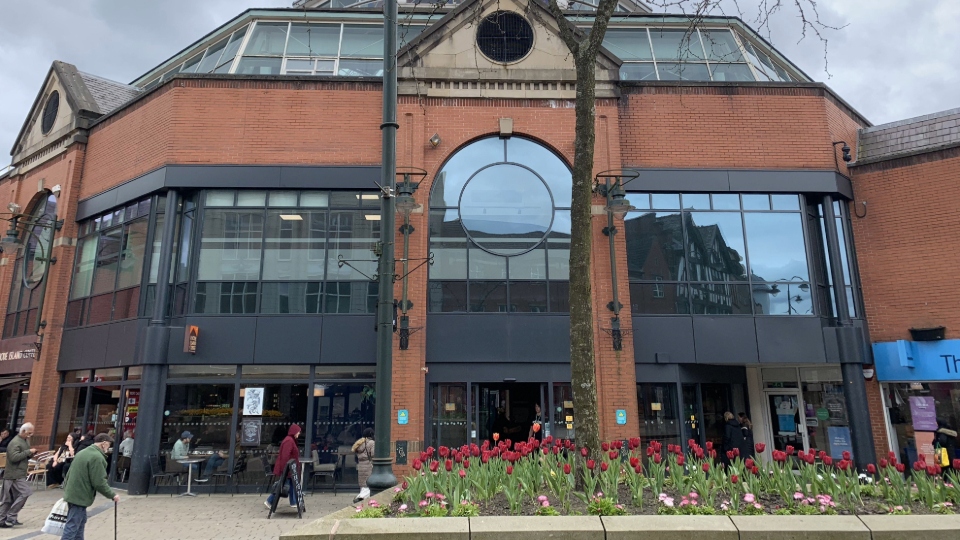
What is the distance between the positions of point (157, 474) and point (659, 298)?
38.8 ft

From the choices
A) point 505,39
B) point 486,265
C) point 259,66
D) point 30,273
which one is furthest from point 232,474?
point 505,39

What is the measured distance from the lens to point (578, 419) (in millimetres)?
6637

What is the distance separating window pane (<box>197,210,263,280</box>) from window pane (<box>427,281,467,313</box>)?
4.14 meters

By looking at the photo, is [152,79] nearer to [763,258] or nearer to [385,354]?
[385,354]

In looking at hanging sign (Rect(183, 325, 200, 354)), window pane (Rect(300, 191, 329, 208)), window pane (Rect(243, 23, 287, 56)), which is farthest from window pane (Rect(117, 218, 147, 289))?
window pane (Rect(243, 23, 287, 56))

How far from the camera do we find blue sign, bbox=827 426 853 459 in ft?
44.5

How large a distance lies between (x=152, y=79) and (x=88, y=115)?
14.1 ft

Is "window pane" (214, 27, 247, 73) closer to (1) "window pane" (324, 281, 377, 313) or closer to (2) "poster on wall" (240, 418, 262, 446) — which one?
(1) "window pane" (324, 281, 377, 313)

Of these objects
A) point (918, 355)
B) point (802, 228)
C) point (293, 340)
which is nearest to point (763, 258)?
point (802, 228)

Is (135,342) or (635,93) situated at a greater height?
(635,93)

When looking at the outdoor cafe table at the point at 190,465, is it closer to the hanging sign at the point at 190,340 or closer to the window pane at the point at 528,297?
the hanging sign at the point at 190,340

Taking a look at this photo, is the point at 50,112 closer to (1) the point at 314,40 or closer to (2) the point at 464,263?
(1) the point at 314,40

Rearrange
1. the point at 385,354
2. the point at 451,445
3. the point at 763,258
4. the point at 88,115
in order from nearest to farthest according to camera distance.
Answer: the point at 385,354
the point at 451,445
the point at 763,258
the point at 88,115

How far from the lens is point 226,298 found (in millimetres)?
13531
